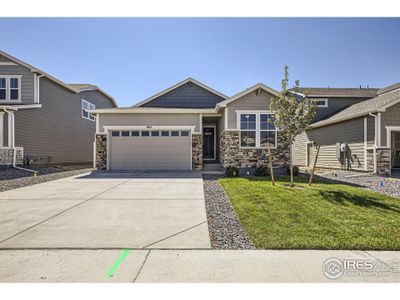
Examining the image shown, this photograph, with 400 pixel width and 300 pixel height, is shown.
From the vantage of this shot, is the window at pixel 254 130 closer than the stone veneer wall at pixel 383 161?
No

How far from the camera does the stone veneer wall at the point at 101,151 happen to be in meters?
14.2

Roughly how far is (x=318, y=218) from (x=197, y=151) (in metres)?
9.60

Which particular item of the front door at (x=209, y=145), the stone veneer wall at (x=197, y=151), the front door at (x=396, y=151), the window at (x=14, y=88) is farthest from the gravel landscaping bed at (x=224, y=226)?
the window at (x=14, y=88)

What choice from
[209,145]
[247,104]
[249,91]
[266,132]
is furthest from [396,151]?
[209,145]

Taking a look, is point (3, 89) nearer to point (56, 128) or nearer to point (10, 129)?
point (10, 129)

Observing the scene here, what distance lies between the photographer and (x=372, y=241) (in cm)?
391

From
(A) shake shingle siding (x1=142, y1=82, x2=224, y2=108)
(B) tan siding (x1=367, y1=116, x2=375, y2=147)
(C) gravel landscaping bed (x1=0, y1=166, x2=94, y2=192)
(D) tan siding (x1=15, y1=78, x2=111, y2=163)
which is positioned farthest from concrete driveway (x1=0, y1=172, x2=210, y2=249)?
(A) shake shingle siding (x1=142, y1=82, x2=224, y2=108)

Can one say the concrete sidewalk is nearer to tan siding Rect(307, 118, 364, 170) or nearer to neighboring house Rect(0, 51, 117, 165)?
tan siding Rect(307, 118, 364, 170)

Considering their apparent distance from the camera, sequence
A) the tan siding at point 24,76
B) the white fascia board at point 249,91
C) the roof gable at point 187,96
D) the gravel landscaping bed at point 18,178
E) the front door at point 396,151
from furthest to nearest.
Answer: the roof gable at point 187,96 → the front door at point 396,151 → the tan siding at point 24,76 → the white fascia board at point 249,91 → the gravel landscaping bed at point 18,178

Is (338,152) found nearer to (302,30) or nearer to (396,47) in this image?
(396,47)

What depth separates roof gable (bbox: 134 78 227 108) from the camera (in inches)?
692

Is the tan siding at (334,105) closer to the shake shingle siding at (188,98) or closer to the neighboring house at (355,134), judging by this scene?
the neighboring house at (355,134)

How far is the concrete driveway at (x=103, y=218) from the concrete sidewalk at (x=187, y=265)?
281 millimetres

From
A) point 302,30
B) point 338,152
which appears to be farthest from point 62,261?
point 338,152
